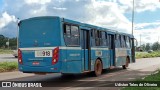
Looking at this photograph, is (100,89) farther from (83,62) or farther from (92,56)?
(92,56)

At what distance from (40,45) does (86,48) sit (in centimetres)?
338

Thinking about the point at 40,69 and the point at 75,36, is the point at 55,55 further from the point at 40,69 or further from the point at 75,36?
the point at 75,36

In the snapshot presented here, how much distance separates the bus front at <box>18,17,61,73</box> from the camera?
599 inches

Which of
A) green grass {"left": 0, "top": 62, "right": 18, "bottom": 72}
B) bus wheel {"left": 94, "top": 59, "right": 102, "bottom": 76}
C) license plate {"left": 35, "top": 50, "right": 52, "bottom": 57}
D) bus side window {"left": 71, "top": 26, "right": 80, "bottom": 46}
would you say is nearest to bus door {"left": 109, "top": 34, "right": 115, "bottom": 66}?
bus wheel {"left": 94, "top": 59, "right": 102, "bottom": 76}

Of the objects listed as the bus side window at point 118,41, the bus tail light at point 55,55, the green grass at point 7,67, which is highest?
the bus side window at point 118,41

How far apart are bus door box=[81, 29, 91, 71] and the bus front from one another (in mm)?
2616

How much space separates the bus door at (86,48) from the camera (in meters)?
17.7

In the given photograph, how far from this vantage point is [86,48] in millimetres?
18141

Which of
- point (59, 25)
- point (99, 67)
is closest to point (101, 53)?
point (99, 67)

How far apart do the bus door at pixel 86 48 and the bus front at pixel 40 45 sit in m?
2.62

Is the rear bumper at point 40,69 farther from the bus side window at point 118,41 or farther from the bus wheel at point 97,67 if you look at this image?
the bus side window at point 118,41

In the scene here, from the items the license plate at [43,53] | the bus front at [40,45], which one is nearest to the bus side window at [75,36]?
the bus front at [40,45]

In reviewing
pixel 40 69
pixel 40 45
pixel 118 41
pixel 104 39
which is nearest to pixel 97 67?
pixel 104 39

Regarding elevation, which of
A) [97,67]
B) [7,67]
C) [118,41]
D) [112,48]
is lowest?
[7,67]
